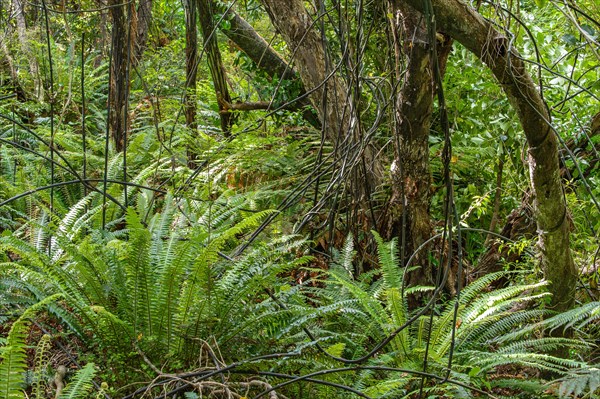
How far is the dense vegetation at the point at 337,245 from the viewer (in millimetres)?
2510

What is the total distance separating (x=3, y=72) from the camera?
737 cm

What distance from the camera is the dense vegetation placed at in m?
2.51

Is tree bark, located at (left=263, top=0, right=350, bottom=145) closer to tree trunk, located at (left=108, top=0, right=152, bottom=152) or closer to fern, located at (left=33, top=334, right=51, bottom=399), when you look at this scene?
tree trunk, located at (left=108, top=0, right=152, bottom=152)

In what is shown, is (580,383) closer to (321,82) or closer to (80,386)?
(80,386)

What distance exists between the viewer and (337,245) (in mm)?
4152

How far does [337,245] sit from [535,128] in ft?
4.95

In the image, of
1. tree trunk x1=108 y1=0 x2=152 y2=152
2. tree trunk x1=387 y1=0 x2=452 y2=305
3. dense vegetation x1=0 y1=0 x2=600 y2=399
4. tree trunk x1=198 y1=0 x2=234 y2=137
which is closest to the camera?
dense vegetation x1=0 y1=0 x2=600 y2=399

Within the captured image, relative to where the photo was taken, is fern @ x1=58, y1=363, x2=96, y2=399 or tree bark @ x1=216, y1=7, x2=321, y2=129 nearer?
fern @ x1=58, y1=363, x2=96, y2=399

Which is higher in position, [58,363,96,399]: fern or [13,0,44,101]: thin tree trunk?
[13,0,44,101]: thin tree trunk

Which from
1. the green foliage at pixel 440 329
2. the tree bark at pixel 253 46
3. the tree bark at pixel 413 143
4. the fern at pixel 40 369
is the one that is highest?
the tree bark at pixel 253 46

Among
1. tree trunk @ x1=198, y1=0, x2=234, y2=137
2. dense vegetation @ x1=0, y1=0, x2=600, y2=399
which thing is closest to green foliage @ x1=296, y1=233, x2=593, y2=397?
dense vegetation @ x1=0, y1=0, x2=600, y2=399

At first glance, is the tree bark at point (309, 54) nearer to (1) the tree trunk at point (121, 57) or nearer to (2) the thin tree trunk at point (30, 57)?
(1) the tree trunk at point (121, 57)

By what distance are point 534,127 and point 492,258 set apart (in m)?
1.44

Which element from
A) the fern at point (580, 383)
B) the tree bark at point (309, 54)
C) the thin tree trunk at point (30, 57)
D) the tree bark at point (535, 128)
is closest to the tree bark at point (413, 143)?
the tree bark at point (535, 128)
